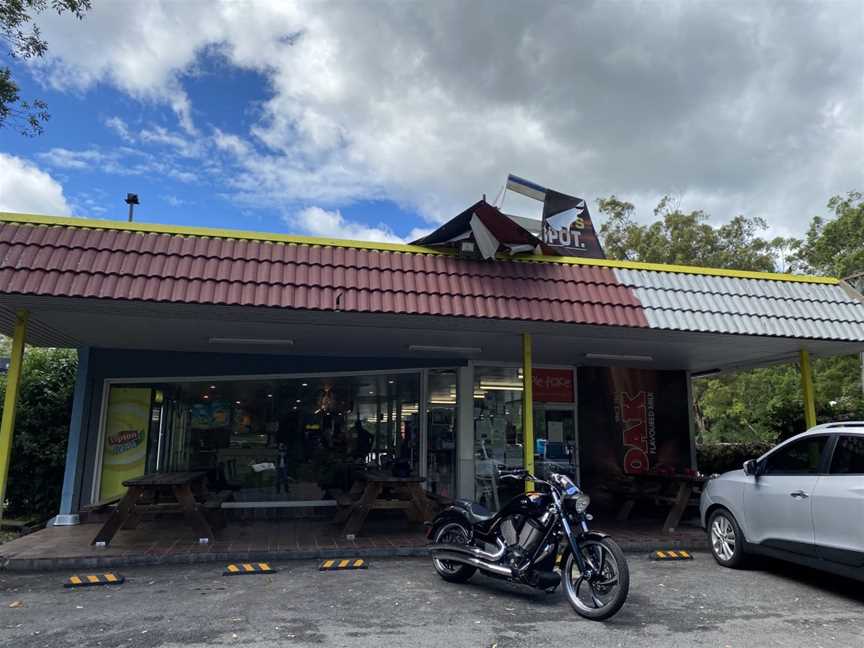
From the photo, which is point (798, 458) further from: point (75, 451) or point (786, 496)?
point (75, 451)

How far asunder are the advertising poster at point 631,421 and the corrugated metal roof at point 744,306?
4192mm

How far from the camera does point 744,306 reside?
812cm

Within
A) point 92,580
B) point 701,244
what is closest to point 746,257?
point 701,244

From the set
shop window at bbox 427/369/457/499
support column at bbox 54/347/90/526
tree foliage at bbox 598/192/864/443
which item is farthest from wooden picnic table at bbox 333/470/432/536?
tree foliage at bbox 598/192/864/443

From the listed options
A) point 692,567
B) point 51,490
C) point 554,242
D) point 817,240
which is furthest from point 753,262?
point 51,490

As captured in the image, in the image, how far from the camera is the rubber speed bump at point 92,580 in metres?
6.01

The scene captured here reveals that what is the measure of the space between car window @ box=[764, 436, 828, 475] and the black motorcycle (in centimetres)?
231

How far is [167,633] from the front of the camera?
4641 millimetres

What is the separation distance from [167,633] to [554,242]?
12.1 m

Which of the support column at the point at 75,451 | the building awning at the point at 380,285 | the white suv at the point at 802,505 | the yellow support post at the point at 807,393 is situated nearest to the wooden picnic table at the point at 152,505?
the support column at the point at 75,451

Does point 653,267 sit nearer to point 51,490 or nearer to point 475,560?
point 475,560

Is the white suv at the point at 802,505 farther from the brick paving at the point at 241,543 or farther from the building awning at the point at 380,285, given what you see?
the building awning at the point at 380,285

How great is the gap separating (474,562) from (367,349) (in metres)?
4.82

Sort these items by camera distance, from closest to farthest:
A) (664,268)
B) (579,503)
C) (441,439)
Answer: (579,503)
(664,268)
(441,439)
